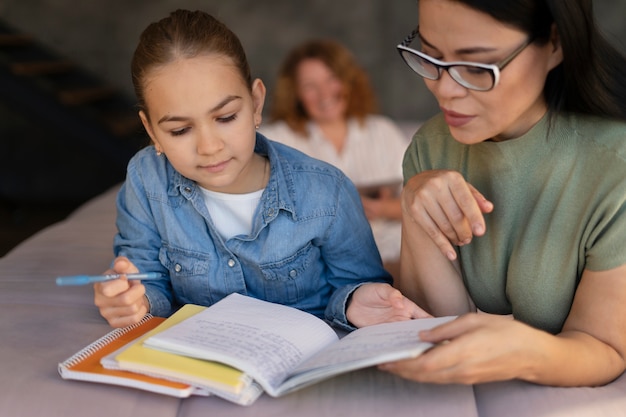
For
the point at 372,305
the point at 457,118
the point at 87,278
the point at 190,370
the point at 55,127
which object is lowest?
the point at 55,127

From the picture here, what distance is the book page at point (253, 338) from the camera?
1340 millimetres

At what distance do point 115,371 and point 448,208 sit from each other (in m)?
0.67

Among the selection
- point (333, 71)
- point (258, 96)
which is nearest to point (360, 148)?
point (333, 71)

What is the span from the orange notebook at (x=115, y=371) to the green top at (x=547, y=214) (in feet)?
2.16

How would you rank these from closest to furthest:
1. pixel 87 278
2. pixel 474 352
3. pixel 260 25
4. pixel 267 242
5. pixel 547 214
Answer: pixel 474 352 < pixel 87 278 < pixel 547 214 < pixel 267 242 < pixel 260 25

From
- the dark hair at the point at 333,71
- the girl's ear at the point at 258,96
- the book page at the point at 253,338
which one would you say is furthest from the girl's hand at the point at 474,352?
the dark hair at the point at 333,71

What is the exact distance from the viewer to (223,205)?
6.14 feet

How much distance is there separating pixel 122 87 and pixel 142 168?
14.8 feet

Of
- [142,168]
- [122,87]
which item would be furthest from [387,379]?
[122,87]

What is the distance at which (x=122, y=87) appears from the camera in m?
6.22

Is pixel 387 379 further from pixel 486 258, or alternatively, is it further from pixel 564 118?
pixel 564 118

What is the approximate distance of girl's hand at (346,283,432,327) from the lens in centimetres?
164

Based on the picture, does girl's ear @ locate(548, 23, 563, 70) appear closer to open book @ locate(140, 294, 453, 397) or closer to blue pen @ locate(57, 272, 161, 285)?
open book @ locate(140, 294, 453, 397)

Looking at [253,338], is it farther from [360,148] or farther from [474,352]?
[360,148]
